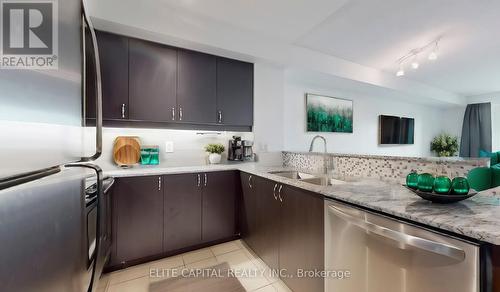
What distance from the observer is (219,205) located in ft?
7.24

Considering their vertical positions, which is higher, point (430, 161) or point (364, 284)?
point (430, 161)

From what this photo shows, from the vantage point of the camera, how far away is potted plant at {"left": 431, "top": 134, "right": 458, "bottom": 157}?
16.9ft

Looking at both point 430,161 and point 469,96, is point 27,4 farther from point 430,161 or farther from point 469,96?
point 469,96

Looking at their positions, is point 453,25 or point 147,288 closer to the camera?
point 147,288

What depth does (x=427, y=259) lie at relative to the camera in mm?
779

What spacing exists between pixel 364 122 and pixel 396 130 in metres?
1.08

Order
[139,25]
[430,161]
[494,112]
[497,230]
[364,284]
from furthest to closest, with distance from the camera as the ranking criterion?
[494,112], [139,25], [430,161], [364,284], [497,230]

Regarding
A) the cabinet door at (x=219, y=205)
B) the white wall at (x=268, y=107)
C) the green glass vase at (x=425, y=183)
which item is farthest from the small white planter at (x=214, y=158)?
the green glass vase at (x=425, y=183)

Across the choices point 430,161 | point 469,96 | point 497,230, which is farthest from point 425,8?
point 469,96

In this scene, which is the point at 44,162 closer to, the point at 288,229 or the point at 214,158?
the point at 288,229

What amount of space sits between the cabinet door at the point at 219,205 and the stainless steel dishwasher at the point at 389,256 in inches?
50.7

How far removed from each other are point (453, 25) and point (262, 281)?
354cm

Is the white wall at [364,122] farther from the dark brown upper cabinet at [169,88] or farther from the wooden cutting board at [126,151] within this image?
the wooden cutting board at [126,151]

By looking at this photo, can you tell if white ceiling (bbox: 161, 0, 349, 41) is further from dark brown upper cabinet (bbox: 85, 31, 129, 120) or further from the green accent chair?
the green accent chair
